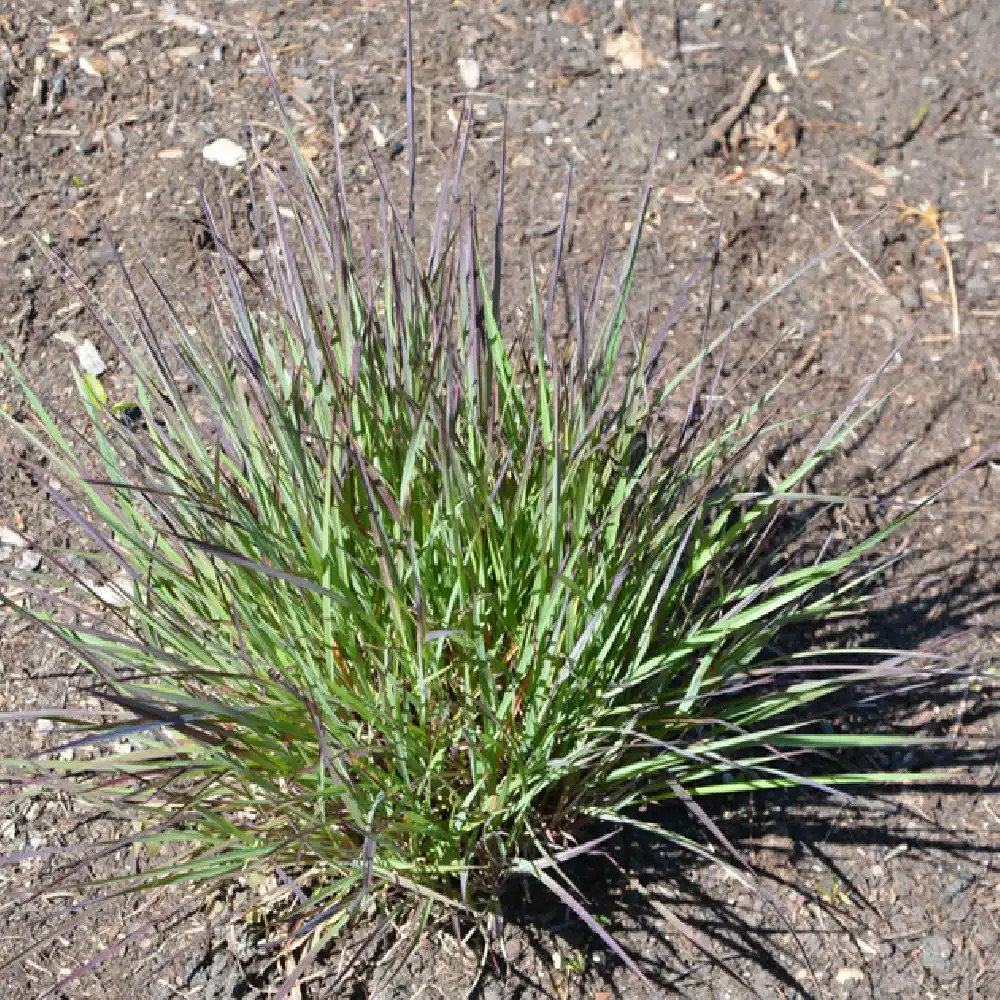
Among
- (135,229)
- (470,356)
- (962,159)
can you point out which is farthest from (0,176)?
(962,159)

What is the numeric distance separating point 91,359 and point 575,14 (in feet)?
4.93

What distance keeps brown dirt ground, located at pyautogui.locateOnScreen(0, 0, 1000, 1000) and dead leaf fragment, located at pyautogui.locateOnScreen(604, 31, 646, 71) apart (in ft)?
0.05

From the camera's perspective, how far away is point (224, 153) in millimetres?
2836

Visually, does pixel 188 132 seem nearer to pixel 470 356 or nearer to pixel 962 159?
pixel 470 356

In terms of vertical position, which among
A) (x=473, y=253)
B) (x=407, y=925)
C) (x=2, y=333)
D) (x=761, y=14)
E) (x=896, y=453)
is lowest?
(x=407, y=925)

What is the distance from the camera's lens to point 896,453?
2.45m

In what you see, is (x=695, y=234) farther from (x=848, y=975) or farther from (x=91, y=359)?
(x=848, y=975)

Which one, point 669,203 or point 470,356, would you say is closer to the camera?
point 470,356

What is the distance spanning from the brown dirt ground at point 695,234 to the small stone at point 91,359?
0.02m

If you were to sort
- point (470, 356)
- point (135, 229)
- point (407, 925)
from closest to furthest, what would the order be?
point (470, 356)
point (407, 925)
point (135, 229)

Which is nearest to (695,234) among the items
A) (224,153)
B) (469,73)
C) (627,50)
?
(627,50)

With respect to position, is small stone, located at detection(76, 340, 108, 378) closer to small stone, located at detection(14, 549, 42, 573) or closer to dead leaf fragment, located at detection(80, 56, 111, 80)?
small stone, located at detection(14, 549, 42, 573)

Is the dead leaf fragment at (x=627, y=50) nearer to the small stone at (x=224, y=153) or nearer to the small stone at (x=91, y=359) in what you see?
the small stone at (x=224, y=153)

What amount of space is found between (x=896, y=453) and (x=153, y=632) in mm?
1493
